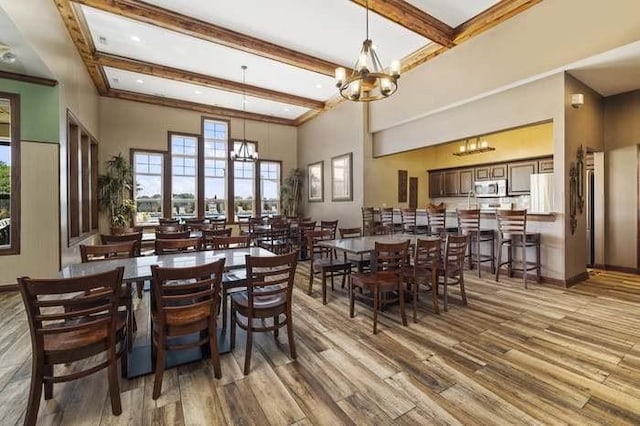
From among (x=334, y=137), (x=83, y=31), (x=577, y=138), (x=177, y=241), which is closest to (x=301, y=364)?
(x=177, y=241)

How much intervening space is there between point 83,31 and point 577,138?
8157mm

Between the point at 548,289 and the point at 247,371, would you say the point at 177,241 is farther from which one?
the point at 548,289

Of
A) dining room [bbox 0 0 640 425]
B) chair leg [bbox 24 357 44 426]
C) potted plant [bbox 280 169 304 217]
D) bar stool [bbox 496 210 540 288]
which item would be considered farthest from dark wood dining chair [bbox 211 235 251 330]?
potted plant [bbox 280 169 304 217]

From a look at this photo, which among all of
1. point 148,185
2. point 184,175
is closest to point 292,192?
point 184,175

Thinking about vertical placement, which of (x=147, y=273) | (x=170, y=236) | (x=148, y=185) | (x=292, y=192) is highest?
(x=148, y=185)

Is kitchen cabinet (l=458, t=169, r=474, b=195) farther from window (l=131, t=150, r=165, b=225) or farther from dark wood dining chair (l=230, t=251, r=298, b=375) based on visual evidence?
window (l=131, t=150, r=165, b=225)

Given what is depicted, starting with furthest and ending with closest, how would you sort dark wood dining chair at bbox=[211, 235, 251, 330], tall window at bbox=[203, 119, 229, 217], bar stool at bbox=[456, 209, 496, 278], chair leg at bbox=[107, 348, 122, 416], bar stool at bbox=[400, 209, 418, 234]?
tall window at bbox=[203, 119, 229, 217] → bar stool at bbox=[400, 209, 418, 234] → bar stool at bbox=[456, 209, 496, 278] → dark wood dining chair at bbox=[211, 235, 251, 330] → chair leg at bbox=[107, 348, 122, 416]

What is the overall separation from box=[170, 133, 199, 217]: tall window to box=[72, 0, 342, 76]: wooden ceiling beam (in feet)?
13.6

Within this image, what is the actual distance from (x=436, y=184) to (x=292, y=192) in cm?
Result: 455

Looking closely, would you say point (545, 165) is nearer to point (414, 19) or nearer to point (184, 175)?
point (414, 19)

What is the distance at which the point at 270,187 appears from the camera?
9.87 meters

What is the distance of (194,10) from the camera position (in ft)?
14.7

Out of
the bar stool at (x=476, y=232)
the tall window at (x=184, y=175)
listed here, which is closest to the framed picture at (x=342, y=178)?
the bar stool at (x=476, y=232)

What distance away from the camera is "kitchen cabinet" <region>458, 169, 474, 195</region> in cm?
847
